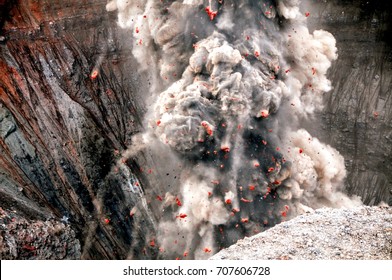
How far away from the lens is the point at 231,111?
1862 centimetres

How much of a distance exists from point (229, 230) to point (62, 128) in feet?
31.7

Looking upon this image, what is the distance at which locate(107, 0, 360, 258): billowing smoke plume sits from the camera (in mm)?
18625

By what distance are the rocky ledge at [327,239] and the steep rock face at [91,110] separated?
30.7 ft

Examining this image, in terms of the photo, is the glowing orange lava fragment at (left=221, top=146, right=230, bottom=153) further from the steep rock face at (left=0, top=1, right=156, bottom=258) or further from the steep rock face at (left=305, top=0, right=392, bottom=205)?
the steep rock face at (left=305, top=0, right=392, bottom=205)

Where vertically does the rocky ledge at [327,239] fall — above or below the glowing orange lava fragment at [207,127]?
below

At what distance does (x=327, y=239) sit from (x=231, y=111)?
689 cm

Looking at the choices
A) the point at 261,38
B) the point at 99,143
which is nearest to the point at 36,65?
the point at 99,143

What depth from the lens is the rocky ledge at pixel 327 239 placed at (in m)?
13.3

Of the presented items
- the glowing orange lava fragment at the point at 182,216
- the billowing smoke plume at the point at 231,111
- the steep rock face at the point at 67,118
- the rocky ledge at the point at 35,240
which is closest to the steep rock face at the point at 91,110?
the steep rock face at the point at 67,118

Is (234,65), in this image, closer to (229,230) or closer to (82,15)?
(229,230)

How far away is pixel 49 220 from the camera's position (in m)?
21.1

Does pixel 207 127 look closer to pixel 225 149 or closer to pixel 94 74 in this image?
pixel 225 149

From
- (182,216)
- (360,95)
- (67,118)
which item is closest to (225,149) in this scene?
(182,216)

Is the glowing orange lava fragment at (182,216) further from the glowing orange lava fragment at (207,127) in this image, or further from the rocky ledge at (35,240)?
the rocky ledge at (35,240)
